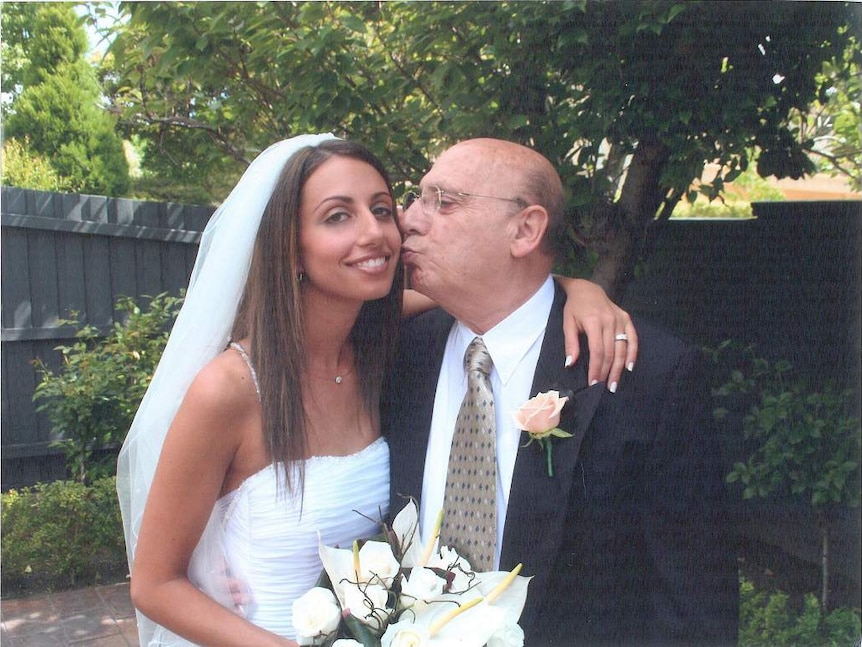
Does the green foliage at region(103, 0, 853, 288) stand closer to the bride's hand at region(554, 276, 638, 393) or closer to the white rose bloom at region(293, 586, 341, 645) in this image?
the bride's hand at region(554, 276, 638, 393)

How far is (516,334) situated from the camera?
96.0 inches

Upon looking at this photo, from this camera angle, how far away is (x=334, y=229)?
2.34m

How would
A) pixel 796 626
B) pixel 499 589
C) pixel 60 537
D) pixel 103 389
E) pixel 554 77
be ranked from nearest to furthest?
pixel 499 589
pixel 554 77
pixel 796 626
pixel 60 537
pixel 103 389

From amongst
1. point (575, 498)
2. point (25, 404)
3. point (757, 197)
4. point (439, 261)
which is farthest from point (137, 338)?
point (757, 197)

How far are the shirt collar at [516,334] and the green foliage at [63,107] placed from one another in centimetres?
655

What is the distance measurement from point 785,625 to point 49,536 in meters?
4.31

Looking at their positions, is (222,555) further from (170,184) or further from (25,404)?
(170,184)

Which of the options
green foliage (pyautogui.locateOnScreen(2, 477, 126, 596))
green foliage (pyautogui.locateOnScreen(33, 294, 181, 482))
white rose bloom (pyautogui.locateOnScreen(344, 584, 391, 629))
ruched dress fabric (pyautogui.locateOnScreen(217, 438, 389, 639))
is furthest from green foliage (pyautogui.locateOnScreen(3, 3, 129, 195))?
white rose bloom (pyautogui.locateOnScreen(344, 584, 391, 629))

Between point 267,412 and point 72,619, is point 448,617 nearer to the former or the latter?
point 267,412

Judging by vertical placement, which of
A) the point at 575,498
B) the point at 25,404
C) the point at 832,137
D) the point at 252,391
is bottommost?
the point at 25,404

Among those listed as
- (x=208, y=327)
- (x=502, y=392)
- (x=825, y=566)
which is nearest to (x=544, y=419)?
(x=502, y=392)

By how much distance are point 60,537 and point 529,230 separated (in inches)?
170

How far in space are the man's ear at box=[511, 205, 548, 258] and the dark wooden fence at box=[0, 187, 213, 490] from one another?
5.03 m

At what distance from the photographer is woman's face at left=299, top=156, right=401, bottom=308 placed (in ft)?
7.64
